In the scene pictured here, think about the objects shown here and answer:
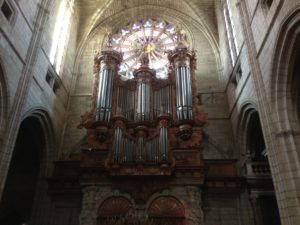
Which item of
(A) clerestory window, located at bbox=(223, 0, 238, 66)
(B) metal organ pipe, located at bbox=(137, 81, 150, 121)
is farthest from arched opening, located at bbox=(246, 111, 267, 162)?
(B) metal organ pipe, located at bbox=(137, 81, 150, 121)

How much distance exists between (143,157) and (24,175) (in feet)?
20.6

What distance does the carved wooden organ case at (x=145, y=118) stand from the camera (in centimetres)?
1060

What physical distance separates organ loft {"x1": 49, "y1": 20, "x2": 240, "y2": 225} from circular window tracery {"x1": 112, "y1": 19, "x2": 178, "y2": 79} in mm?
2480

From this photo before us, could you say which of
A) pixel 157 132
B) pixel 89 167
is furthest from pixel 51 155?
pixel 157 132

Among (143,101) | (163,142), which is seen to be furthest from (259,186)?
(143,101)

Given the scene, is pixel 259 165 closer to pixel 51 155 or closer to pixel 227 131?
pixel 227 131

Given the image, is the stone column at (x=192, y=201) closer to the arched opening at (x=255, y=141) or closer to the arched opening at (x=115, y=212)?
the arched opening at (x=115, y=212)

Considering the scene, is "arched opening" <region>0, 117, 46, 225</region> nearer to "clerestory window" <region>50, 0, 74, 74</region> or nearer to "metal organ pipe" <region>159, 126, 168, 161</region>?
"clerestory window" <region>50, 0, 74, 74</region>

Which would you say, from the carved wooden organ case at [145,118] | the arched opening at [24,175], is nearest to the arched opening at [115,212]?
the carved wooden organ case at [145,118]

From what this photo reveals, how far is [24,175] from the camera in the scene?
542 inches

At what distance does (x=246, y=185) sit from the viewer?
11438 mm

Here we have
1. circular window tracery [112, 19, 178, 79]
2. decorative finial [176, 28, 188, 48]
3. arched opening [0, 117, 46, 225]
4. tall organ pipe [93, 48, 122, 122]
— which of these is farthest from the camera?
circular window tracery [112, 19, 178, 79]

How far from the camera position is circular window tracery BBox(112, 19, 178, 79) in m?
16.5

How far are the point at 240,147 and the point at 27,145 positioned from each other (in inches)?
351
